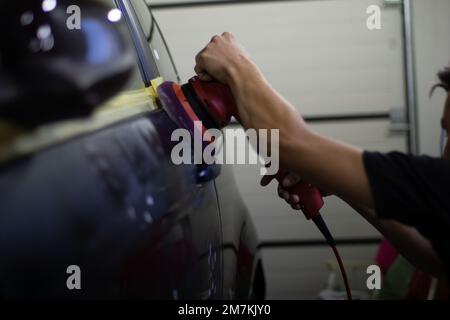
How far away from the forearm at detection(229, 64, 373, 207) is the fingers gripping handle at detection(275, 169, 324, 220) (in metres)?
0.24

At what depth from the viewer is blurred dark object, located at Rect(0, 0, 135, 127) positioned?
589 mm

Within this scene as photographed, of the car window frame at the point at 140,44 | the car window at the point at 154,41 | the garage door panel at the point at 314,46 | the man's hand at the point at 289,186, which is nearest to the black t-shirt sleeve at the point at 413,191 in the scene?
the man's hand at the point at 289,186

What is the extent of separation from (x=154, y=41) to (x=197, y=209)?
687 mm

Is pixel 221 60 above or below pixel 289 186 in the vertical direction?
above

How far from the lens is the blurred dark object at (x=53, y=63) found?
0.59m

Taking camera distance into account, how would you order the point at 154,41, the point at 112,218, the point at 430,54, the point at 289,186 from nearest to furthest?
1. the point at 112,218
2. the point at 289,186
3. the point at 154,41
4. the point at 430,54

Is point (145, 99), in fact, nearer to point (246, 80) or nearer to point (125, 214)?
point (246, 80)

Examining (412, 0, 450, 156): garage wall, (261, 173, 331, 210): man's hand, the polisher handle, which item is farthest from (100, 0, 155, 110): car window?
(412, 0, 450, 156): garage wall

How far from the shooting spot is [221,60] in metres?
1.06

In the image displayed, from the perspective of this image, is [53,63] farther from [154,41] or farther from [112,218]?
[154,41]

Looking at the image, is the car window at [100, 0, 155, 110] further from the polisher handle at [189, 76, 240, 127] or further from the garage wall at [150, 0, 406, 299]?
the garage wall at [150, 0, 406, 299]

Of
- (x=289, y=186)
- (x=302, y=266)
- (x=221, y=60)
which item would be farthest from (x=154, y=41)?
(x=302, y=266)

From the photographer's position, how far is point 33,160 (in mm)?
550
